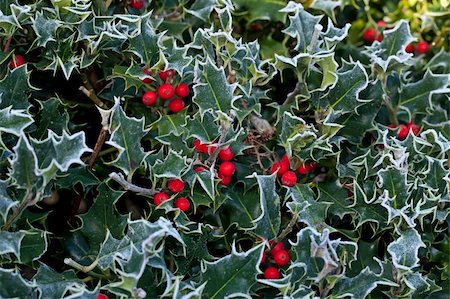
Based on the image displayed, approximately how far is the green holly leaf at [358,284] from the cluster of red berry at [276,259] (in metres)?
0.15

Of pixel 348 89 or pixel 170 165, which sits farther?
pixel 348 89

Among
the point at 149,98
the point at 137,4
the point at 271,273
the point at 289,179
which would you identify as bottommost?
the point at 271,273

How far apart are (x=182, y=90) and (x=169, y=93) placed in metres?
0.04

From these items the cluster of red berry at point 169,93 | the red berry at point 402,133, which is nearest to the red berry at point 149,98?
the cluster of red berry at point 169,93

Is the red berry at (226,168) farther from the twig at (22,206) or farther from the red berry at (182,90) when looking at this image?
the twig at (22,206)

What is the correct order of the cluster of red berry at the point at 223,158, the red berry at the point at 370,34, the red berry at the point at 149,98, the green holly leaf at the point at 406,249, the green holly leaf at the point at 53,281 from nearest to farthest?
the green holly leaf at the point at 53,281, the green holly leaf at the point at 406,249, the cluster of red berry at the point at 223,158, the red berry at the point at 149,98, the red berry at the point at 370,34

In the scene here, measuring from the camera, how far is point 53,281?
53.9 inches

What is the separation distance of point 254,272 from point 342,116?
604mm

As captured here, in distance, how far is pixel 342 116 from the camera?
176cm

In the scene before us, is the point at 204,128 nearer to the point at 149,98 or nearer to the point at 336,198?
the point at 149,98

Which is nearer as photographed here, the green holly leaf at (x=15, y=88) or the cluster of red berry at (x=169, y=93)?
the green holly leaf at (x=15, y=88)

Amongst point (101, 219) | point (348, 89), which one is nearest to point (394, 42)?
point (348, 89)

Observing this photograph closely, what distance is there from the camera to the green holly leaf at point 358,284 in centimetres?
140

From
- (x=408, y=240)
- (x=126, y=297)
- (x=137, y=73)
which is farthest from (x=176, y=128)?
(x=408, y=240)
